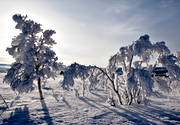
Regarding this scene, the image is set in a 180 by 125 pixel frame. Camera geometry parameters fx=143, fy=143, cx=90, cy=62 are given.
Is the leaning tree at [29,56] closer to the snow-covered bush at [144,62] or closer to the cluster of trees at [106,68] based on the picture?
the cluster of trees at [106,68]

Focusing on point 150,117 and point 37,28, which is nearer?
point 150,117

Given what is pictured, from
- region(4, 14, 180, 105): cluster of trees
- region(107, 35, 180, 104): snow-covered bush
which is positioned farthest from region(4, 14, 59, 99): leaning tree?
region(107, 35, 180, 104): snow-covered bush

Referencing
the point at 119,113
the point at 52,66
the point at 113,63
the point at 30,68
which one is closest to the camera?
the point at 119,113

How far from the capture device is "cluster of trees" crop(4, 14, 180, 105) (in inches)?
350

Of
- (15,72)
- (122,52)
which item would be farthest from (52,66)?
(122,52)

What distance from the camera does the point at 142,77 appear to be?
866 cm

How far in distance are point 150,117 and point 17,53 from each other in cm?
1454

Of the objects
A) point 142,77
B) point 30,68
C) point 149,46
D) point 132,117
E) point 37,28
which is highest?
point 37,28

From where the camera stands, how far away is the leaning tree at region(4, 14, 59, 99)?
1443 cm

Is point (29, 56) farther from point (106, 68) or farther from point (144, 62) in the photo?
point (144, 62)

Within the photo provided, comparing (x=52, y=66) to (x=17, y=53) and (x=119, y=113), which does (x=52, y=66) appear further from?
(x=119, y=113)

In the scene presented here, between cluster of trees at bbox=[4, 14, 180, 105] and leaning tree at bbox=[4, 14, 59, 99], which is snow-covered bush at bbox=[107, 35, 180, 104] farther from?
leaning tree at bbox=[4, 14, 59, 99]

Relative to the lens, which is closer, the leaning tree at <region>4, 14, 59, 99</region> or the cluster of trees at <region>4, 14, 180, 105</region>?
the cluster of trees at <region>4, 14, 180, 105</region>

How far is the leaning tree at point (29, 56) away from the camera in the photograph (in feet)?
47.3
